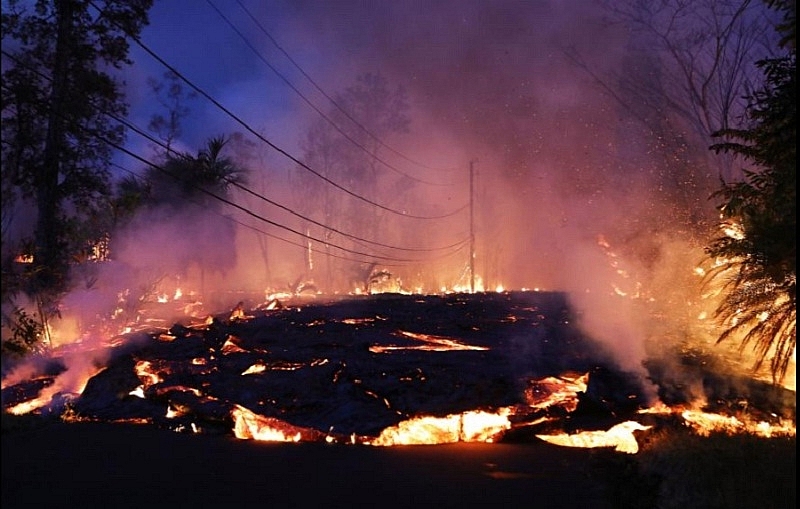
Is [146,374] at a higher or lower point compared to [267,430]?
higher

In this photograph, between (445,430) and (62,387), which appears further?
(62,387)

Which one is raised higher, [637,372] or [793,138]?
[793,138]

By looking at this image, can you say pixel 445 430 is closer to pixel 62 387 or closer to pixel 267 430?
pixel 267 430

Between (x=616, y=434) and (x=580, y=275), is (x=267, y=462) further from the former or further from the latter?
(x=580, y=275)

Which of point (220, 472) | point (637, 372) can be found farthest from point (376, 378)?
point (637, 372)

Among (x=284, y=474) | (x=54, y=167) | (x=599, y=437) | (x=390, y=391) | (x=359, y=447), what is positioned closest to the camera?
(x=284, y=474)

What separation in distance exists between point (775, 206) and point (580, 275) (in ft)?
146

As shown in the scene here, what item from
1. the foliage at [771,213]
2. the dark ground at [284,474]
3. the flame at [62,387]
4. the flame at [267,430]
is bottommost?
the dark ground at [284,474]

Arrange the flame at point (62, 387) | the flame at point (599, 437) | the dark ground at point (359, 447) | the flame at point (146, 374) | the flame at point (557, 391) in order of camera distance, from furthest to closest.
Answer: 1. the flame at point (146, 374)
2. the flame at point (62, 387)
3. the flame at point (557, 391)
4. the flame at point (599, 437)
5. the dark ground at point (359, 447)

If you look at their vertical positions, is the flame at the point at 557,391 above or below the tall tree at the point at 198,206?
below

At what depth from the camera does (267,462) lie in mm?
7746

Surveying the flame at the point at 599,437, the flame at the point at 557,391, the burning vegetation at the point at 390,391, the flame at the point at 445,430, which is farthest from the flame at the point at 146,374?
the flame at the point at 599,437

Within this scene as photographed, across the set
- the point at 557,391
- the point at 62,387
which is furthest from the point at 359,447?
the point at 62,387

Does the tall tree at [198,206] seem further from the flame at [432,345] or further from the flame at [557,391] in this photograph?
the flame at [557,391]
